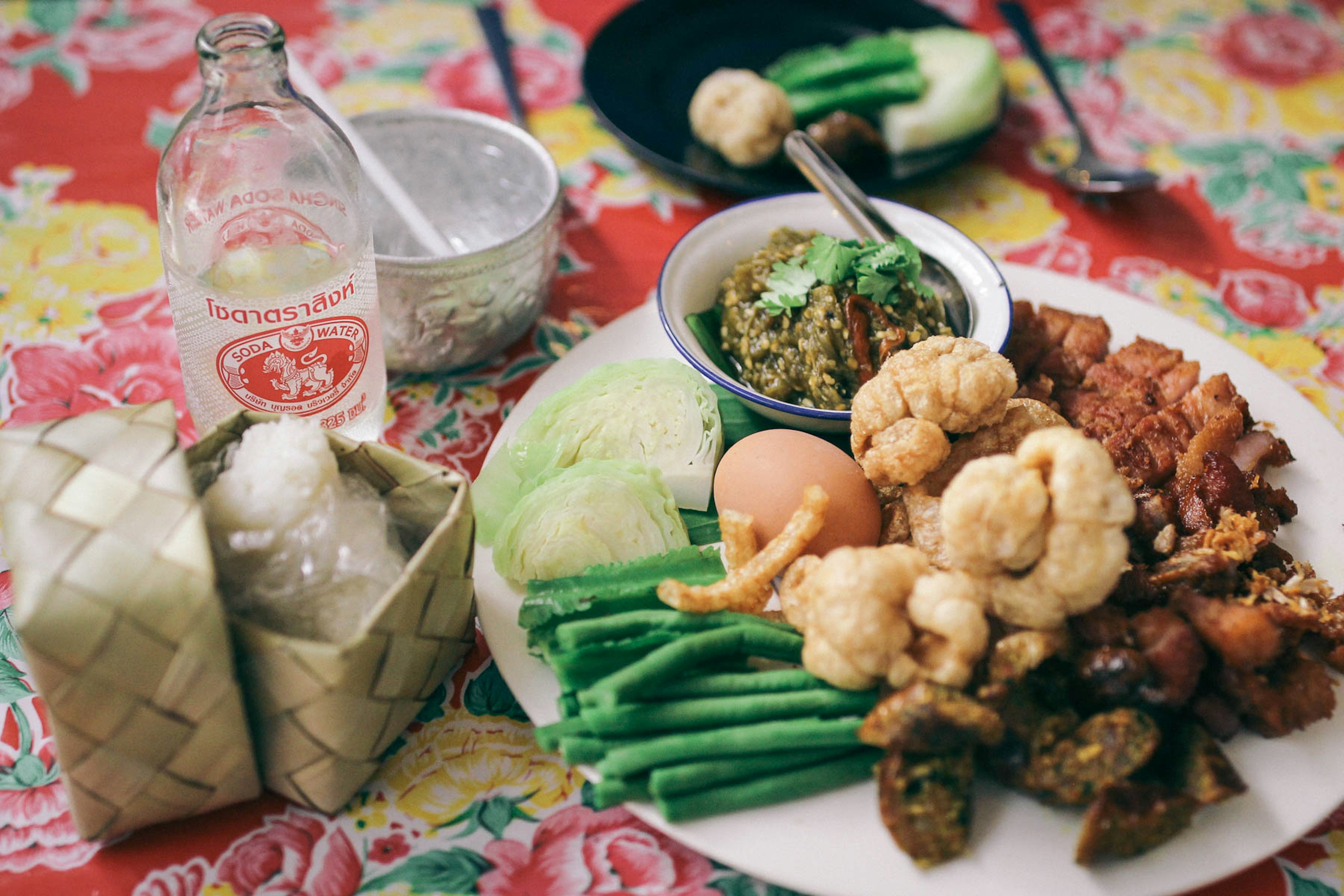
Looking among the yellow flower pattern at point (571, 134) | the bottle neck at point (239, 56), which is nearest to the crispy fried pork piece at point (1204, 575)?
the bottle neck at point (239, 56)

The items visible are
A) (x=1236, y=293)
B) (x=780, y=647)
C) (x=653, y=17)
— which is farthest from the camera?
(x=653, y=17)

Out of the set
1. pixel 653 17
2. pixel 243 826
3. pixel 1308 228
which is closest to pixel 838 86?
pixel 653 17

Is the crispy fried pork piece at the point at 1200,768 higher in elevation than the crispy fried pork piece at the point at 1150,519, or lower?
lower

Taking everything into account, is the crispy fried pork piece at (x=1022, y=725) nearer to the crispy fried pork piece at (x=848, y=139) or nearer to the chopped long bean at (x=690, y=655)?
the chopped long bean at (x=690, y=655)

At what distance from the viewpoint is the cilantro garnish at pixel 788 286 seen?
10.3 feet

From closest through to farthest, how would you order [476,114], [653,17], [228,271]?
[228,271] < [476,114] < [653,17]

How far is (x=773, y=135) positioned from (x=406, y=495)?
230 cm

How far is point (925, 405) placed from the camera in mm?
2617

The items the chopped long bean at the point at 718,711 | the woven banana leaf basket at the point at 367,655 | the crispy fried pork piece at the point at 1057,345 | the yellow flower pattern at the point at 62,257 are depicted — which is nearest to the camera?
the woven banana leaf basket at the point at 367,655

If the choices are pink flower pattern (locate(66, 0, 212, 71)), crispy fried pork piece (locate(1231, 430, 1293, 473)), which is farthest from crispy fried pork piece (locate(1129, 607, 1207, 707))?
pink flower pattern (locate(66, 0, 212, 71))

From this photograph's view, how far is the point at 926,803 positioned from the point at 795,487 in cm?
87

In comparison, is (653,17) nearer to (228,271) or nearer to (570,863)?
(228,271)

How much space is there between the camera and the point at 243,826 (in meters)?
2.27

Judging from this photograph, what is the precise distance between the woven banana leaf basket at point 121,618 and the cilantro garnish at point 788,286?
1718 mm
